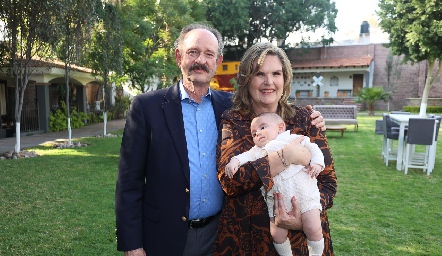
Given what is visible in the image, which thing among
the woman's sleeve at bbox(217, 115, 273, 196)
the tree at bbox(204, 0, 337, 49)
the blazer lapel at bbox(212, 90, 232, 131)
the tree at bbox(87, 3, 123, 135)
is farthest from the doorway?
the woman's sleeve at bbox(217, 115, 273, 196)

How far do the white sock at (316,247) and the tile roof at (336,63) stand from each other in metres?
33.9

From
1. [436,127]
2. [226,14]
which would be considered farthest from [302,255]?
[226,14]

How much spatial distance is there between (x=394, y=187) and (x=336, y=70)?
2919cm

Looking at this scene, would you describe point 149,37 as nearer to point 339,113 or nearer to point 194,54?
point 339,113

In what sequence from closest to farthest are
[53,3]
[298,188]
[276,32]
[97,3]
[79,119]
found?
1. [298,188]
2. [53,3]
3. [97,3]
4. [79,119]
5. [276,32]

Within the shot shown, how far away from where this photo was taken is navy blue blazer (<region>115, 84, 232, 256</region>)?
2090 millimetres

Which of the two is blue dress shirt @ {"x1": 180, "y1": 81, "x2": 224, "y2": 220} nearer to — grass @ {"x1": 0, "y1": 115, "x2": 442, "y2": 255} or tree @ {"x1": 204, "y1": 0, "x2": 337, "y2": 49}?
grass @ {"x1": 0, "y1": 115, "x2": 442, "y2": 255}

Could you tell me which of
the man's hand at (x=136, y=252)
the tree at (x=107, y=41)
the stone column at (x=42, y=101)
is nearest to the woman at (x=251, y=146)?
the man's hand at (x=136, y=252)

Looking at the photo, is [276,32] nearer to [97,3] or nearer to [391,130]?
[97,3]

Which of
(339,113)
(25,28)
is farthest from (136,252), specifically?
(339,113)

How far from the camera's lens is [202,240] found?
2.21 metres

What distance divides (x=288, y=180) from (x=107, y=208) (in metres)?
4.84

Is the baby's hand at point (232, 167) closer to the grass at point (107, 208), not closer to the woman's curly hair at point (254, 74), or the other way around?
the woman's curly hair at point (254, 74)

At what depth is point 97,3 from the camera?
12961 mm
